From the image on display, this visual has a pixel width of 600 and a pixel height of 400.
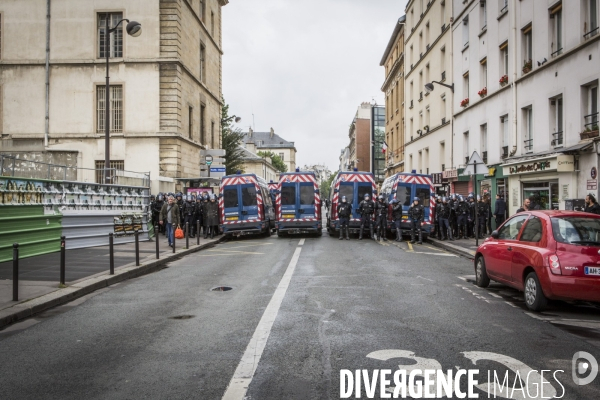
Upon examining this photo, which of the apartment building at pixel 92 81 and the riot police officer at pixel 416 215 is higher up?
the apartment building at pixel 92 81

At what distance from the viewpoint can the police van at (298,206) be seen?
2330 cm

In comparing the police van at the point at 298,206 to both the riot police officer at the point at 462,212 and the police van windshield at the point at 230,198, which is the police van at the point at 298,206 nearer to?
the police van windshield at the point at 230,198

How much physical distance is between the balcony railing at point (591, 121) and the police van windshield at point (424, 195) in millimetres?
7043

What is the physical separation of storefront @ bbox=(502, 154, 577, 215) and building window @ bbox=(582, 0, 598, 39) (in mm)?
3880

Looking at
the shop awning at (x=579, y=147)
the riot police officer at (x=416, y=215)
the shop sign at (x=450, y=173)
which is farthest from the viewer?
the shop sign at (x=450, y=173)

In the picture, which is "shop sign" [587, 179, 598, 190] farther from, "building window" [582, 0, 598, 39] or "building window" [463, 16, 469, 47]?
"building window" [463, 16, 469, 47]

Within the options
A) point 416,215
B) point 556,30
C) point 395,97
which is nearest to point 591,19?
point 556,30

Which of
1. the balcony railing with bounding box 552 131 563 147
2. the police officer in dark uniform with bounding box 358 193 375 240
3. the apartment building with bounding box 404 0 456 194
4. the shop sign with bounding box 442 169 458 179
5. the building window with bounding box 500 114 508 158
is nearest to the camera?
the balcony railing with bounding box 552 131 563 147

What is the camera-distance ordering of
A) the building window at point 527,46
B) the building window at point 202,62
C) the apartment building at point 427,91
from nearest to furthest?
Answer: the building window at point 527,46 < the apartment building at point 427,91 < the building window at point 202,62

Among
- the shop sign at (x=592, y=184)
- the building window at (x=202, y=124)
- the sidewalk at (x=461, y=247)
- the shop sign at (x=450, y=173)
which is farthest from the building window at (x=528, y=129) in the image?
the building window at (x=202, y=124)

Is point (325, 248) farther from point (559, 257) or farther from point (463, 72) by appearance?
point (463, 72)

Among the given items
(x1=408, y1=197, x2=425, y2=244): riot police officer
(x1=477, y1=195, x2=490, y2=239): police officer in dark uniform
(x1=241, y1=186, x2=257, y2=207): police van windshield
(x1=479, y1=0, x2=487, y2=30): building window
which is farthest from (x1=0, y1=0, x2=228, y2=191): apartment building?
(x1=477, y1=195, x2=490, y2=239): police officer in dark uniform

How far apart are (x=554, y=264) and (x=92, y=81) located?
29.2m

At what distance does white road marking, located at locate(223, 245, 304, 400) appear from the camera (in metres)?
4.25
